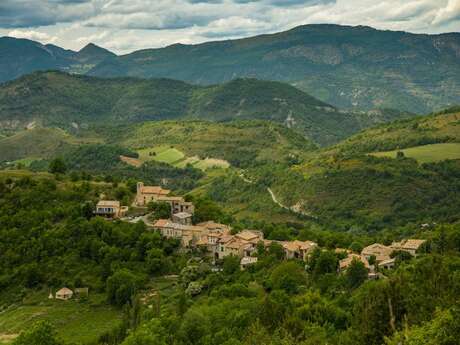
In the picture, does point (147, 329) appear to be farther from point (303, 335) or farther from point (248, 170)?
point (248, 170)

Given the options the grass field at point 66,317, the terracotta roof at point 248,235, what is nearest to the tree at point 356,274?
the terracotta roof at point 248,235

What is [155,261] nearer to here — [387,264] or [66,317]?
[66,317]

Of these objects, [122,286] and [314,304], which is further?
[122,286]

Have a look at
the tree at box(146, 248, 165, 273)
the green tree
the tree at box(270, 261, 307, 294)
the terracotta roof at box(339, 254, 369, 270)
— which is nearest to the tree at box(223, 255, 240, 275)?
the tree at box(270, 261, 307, 294)

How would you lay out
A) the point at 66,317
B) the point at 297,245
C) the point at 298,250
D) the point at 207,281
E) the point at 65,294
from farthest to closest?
the point at 297,245, the point at 298,250, the point at 65,294, the point at 207,281, the point at 66,317

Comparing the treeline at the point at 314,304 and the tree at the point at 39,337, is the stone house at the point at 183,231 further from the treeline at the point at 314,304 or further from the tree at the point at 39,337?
the tree at the point at 39,337

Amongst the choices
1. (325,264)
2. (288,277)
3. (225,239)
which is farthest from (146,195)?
(288,277)
